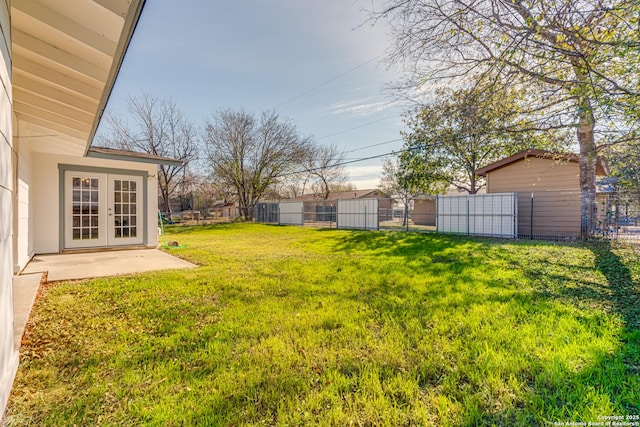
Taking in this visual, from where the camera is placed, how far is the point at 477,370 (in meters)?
1.98

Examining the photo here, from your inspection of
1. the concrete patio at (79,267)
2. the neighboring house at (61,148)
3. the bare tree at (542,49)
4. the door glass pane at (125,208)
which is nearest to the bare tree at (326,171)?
the door glass pane at (125,208)

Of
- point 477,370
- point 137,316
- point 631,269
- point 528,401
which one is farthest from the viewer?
point 631,269

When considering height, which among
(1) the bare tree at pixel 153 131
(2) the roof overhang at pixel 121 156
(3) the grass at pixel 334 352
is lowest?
(3) the grass at pixel 334 352

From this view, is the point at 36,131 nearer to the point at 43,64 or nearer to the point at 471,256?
the point at 43,64

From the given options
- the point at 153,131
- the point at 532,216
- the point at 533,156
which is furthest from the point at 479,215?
the point at 153,131

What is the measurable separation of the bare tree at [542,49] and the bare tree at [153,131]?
19.1 meters

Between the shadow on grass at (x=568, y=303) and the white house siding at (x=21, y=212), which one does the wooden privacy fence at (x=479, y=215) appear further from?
the white house siding at (x=21, y=212)

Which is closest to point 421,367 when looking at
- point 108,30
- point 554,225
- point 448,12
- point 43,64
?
point 108,30

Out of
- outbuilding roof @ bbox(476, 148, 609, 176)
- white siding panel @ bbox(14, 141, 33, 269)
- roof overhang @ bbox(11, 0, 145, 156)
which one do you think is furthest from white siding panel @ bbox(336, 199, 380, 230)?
white siding panel @ bbox(14, 141, 33, 269)

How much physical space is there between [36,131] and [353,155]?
17.0 m

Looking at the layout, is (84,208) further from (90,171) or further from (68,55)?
(68,55)

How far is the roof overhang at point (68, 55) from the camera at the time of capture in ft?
6.10

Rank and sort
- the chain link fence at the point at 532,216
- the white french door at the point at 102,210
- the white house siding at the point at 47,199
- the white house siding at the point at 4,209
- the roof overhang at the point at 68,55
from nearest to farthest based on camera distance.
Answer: the white house siding at the point at 4,209 → the roof overhang at the point at 68,55 → the white house siding at the point at 47,199 → the white french door at the point at 102,210 → the chain link fence at the point at 532,216

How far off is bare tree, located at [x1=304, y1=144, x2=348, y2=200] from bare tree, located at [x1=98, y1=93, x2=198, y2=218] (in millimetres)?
10573
